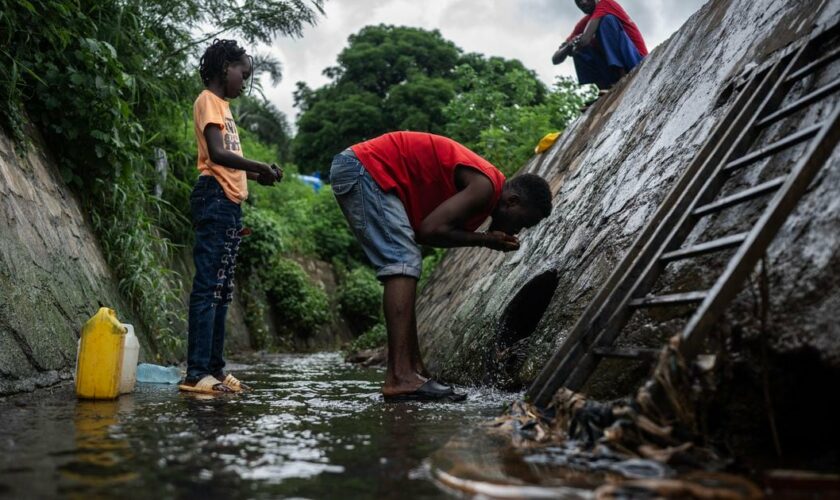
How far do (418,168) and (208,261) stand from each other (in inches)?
46.2

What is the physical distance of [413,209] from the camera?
3473 mm

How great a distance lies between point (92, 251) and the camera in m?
4.52

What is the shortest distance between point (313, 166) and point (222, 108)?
69.2 feet

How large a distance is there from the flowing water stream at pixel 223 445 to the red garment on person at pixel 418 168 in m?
0.96

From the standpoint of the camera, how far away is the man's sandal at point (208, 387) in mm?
3418

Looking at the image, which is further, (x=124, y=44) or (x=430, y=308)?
(x=430, y=308)

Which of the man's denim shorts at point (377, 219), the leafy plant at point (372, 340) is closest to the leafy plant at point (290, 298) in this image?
the leafy plant at point (372, 340)

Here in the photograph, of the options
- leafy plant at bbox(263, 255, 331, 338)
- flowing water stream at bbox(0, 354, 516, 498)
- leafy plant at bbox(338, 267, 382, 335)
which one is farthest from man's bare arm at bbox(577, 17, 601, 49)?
leafy plant at bbox(338, 267, 382, 335)

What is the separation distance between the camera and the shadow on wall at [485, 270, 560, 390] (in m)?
3.59

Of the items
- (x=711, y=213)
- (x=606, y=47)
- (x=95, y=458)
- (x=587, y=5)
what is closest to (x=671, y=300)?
(x=711, y=213)

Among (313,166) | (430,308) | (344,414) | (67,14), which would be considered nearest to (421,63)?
(313,166)

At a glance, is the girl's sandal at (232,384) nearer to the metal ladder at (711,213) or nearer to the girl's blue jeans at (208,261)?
the girl's blue jeans at (208,261)

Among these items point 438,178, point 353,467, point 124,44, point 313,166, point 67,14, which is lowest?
point 353,467

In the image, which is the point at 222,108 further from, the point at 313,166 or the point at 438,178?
the point at 313,166
